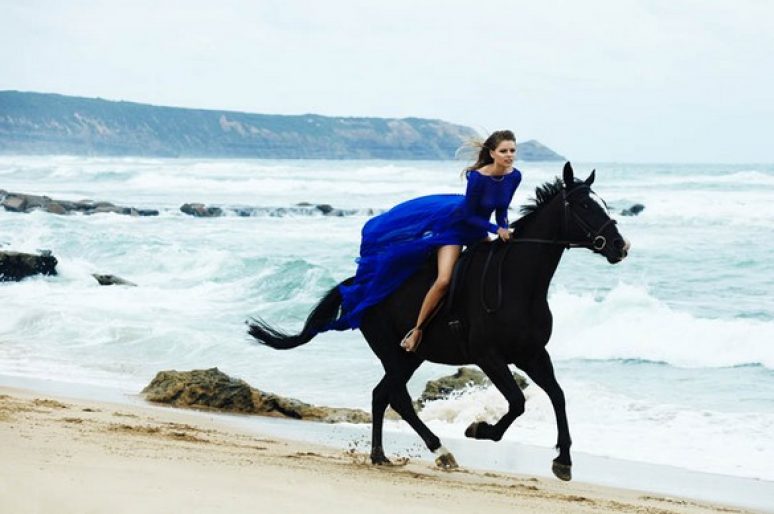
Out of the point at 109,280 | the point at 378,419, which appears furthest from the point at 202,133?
the point at 378,419

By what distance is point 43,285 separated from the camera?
2423 centimetres

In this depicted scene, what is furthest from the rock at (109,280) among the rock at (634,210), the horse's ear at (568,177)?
the rock at (634,210)

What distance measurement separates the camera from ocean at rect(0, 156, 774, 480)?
12.6 m

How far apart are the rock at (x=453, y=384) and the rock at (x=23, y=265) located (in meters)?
13.4

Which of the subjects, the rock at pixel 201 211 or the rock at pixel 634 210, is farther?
the rock at pixel 201 211

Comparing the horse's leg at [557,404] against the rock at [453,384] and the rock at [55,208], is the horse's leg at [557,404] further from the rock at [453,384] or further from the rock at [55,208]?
the rock at [55,208]

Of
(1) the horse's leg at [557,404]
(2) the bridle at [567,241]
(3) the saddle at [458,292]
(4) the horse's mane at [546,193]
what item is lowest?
(1) the horse's leg at [557,404]

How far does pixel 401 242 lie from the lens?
29.0 feet

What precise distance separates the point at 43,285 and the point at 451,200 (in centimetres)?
1711

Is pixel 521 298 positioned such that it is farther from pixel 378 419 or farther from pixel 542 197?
pixel 378 419

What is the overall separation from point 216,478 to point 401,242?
2.78 metres

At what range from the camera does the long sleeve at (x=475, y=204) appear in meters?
8.28

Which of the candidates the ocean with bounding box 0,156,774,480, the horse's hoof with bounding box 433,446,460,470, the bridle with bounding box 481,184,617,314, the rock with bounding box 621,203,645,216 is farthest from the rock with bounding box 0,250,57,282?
the rock with bounding box 621,203,645,216

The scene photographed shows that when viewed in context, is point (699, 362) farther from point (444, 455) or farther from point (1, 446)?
point (1, 446)
